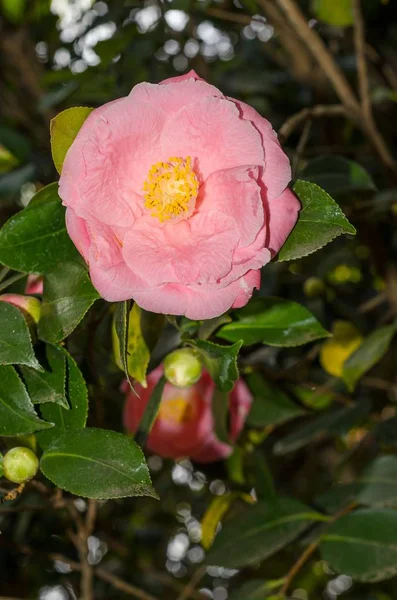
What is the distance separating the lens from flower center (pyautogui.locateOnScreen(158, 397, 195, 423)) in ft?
3.08

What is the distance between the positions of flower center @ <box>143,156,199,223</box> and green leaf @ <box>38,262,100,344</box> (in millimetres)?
82

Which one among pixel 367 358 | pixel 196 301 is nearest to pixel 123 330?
pixel 196 301

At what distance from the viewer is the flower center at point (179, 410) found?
94 centimetres

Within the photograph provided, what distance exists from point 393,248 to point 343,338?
0.65 feet

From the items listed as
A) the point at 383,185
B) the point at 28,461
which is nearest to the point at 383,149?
the point at 383,185

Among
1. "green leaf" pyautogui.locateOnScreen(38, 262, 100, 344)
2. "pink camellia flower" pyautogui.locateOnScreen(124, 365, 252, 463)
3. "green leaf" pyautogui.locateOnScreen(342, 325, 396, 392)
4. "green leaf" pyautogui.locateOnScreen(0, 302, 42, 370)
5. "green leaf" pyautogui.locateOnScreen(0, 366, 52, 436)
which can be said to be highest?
"green leaf" pyautogui.locateOnScreen(0, 302, 42, 370)

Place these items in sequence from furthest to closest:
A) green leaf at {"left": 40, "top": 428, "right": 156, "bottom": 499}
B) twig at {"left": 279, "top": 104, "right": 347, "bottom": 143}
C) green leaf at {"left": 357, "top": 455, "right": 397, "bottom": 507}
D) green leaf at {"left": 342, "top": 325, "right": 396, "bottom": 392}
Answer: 1. green leaf at {"left": 342, "top": 325, "right": 396, "bottom": 392}
2. green leaf at {"left": 357, "top": 455, "right": 397, "bottom": 507}
3. twig at {"left": 279, "top": 104, "right": 347, "bottom": 143}
4. green leaf at {"left": 40, "top": 428, "right": 156, "bottom": 499}

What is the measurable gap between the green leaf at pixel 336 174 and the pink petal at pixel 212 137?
33 centimetres

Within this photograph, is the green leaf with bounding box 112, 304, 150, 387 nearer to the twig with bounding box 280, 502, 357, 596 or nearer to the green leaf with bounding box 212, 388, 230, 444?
the green leaf with bounding box 212, 388, 230, 444

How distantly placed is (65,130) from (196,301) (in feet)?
0.58

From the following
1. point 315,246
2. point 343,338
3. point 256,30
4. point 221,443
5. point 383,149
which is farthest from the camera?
point 256,30

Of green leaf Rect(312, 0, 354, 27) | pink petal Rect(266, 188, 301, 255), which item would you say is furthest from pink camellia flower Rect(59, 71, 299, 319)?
green leaf Rect(312, 0, 354, 27)

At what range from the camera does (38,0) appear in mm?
1715

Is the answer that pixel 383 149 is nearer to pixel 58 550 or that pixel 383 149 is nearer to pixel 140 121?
pixel 140 121
